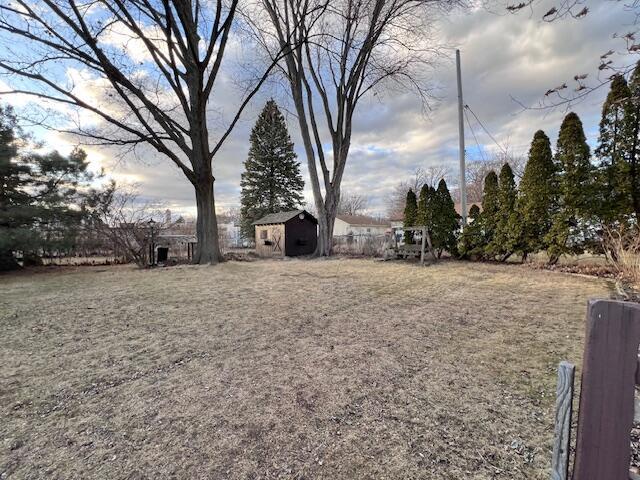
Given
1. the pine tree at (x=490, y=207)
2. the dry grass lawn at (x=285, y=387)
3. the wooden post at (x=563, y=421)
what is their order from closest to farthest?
the wooden post at (x=563, y=421) < the dry grass lawn at (x=285, y=387) < the pine tree at (x=490, y=207)

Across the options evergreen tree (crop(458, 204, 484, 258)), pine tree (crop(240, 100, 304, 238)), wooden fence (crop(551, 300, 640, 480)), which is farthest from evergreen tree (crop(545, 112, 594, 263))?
pine tree (crop(240, 100, 304, 238))

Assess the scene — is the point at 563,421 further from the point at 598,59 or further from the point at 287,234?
the point at 287,234

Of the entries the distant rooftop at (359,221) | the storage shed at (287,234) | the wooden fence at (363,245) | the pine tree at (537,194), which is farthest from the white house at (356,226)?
the pine tree at (537,194)

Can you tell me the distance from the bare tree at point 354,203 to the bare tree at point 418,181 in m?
7.24

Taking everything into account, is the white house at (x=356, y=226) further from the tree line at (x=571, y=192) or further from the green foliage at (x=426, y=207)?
the tree line at (x=571, y=192)

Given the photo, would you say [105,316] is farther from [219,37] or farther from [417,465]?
[219,37]

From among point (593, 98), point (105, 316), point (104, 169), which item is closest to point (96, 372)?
point (105, 316)

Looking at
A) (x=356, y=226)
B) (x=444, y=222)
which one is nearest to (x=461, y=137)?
(x=444, y=222)

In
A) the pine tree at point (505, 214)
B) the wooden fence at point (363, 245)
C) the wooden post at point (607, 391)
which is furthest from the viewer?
the wooden fence at point (363, 245)

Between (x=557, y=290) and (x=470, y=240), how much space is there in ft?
15.2

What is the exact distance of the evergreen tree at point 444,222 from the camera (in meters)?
10.5

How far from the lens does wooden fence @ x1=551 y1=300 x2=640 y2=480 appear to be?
918 millimetres

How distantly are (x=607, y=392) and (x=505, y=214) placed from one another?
29.2ft

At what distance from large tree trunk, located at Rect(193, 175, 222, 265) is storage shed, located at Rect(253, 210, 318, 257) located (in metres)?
5.52
